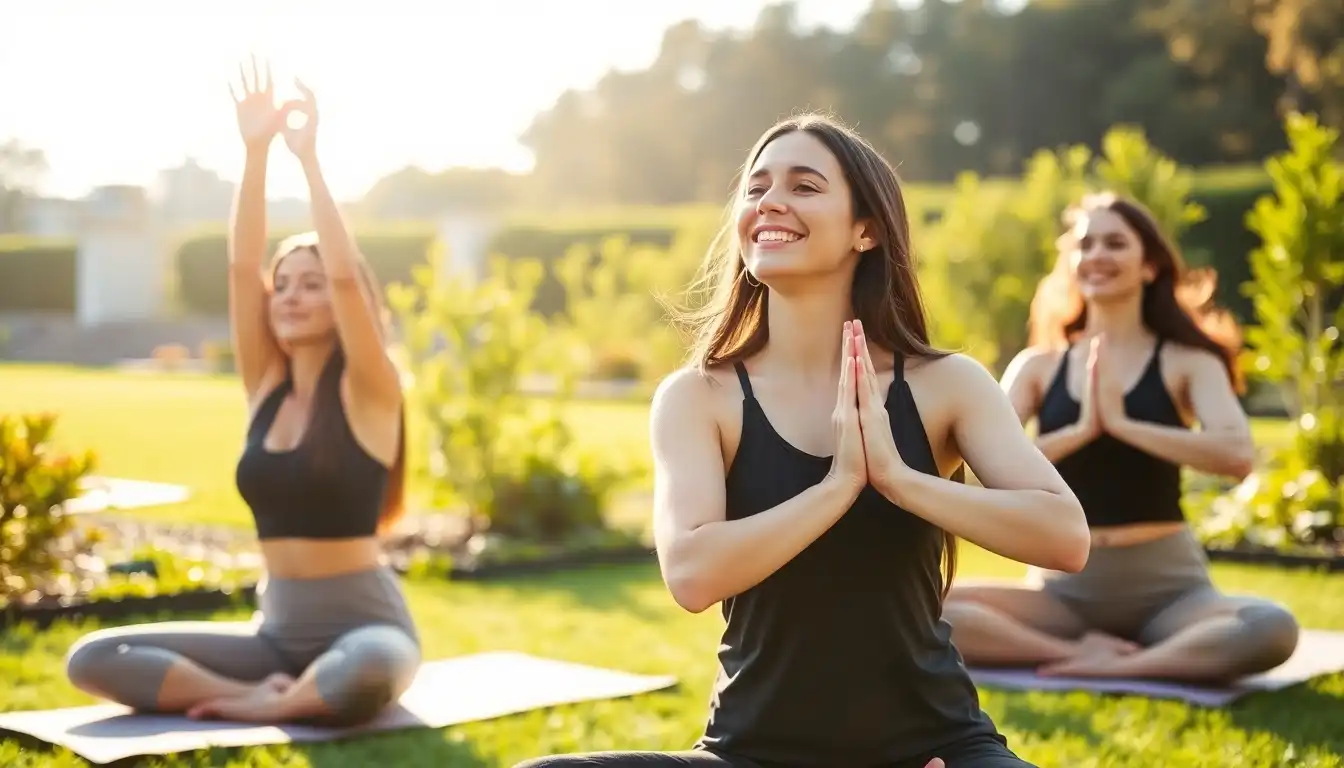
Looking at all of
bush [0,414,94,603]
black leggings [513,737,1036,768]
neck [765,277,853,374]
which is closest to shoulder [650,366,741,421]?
neck [765,277,853,374]

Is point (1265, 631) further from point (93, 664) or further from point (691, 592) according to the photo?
point (93, 664)

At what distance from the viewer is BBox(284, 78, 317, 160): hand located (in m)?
4.27

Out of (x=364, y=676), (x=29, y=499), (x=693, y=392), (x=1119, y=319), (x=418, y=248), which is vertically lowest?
(x=364, y=676)

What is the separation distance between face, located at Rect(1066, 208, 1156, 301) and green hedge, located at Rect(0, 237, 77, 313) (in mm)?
38976

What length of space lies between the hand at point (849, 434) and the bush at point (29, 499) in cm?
487

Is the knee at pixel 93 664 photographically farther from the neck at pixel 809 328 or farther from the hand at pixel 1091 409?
the hand at pixel 1091 409

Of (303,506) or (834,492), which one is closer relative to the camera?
(834,492)

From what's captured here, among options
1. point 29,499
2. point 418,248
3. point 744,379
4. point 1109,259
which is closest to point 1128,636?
point 1109,259

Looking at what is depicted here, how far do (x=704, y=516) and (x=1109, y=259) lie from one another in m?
3.05

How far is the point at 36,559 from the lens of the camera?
6.43m

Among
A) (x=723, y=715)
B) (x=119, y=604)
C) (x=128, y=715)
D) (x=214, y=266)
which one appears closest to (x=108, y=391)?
(x=214, y=266)

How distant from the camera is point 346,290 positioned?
4.39 m

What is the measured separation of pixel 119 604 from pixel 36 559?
41cm

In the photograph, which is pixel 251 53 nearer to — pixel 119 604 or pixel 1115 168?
pixel 119 604
